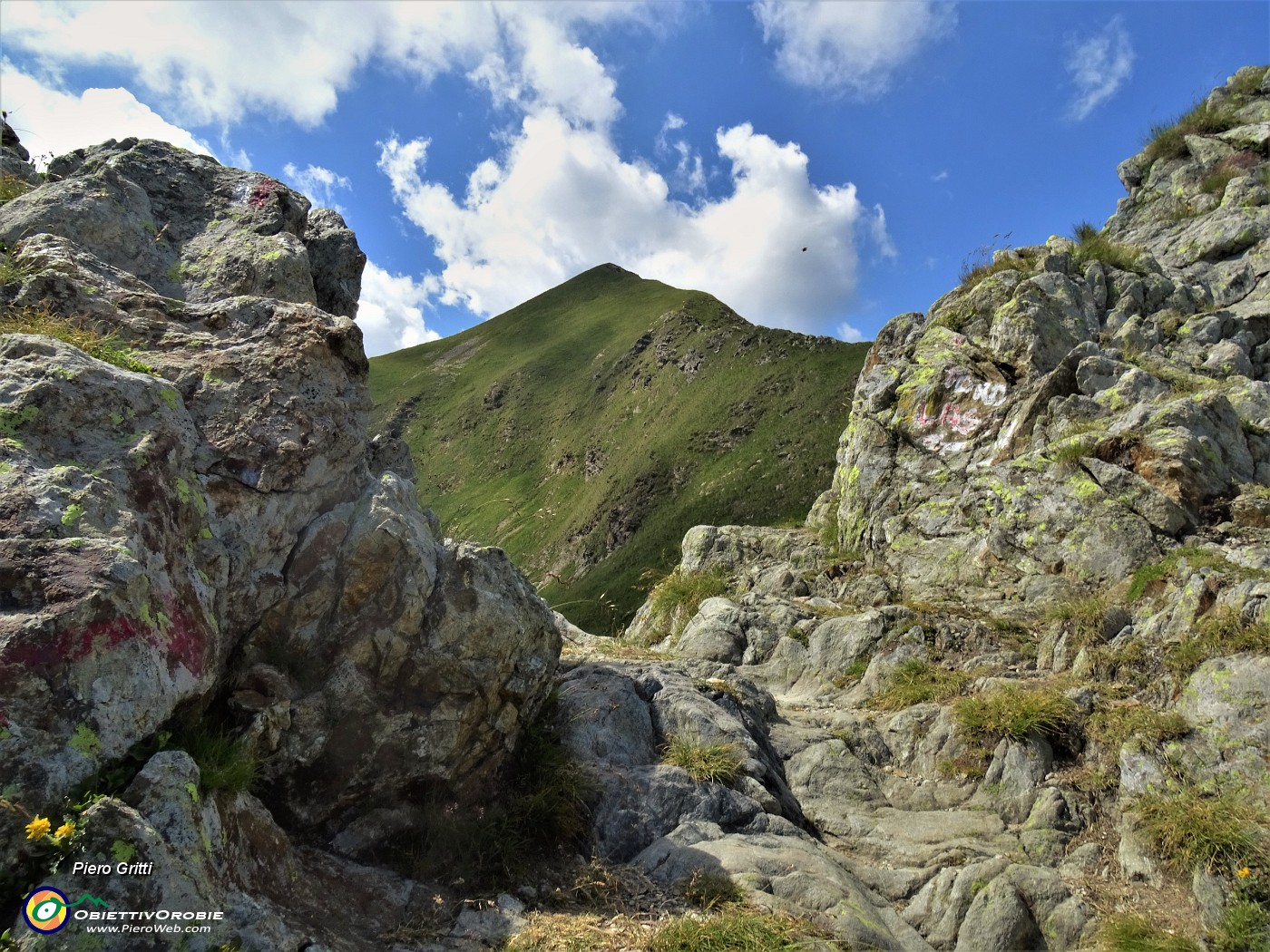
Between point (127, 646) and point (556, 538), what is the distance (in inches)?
2483

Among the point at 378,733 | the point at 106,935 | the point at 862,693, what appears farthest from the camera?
the point at 862,693

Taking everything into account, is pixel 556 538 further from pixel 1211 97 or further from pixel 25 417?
pixel 25 417

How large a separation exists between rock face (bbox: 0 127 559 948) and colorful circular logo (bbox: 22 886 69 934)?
184 millimetres

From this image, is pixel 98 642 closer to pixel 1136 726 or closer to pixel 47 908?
pixel 47 908

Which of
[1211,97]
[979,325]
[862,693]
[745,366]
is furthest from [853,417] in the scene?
[745,366]

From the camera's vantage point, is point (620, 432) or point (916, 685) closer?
point (916, 685)

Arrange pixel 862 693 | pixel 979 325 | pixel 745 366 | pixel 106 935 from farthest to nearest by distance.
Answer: pixel 745 366
pixel 979 325
pixel 862 693
pixel 106 935

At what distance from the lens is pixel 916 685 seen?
510 inches

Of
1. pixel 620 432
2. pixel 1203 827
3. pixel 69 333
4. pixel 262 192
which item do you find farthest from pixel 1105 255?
pixel 620 432

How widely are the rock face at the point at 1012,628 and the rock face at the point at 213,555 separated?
9.20 ft

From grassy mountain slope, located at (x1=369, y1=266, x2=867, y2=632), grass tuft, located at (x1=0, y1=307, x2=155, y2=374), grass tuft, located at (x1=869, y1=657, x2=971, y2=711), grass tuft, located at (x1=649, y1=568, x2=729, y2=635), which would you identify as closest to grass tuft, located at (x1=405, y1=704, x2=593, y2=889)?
grass tuft, located at (x1=0, y1=307, x2=155, y2=374)

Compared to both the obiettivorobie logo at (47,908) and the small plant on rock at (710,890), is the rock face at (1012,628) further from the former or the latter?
the obiettivorobie logo at (47,908)

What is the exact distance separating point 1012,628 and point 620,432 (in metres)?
64.5

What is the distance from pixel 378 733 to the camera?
7715 mm
